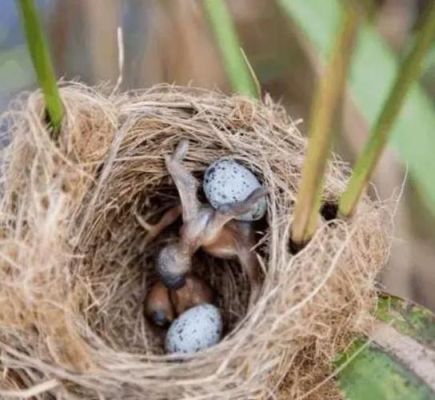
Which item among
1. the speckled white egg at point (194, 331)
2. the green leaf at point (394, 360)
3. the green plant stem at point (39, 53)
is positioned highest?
the green plant stem at point (39, 53)

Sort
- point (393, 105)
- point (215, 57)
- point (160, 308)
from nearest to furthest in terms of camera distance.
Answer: point (393, 105)
point (160, 308)
point (215, 57)

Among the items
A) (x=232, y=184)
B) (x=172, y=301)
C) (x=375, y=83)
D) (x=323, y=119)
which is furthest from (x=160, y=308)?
(x=323, y=119)

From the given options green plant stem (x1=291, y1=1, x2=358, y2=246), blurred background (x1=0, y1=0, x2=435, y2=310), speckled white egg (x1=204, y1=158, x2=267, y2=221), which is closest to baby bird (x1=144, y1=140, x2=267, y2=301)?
speckled white egg (x1=204, y1=158, x2=267, y2=221)

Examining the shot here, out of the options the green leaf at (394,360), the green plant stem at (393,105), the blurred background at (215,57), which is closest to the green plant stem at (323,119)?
the green plant stem at (393,105)

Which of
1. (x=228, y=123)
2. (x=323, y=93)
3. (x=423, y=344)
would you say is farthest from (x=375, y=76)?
(x=323, y=93)

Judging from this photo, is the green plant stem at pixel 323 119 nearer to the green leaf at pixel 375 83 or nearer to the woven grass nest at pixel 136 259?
the woven grass nest at pixel 136 259

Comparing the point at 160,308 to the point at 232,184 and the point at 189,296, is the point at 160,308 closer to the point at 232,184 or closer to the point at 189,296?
the point at 189,296
